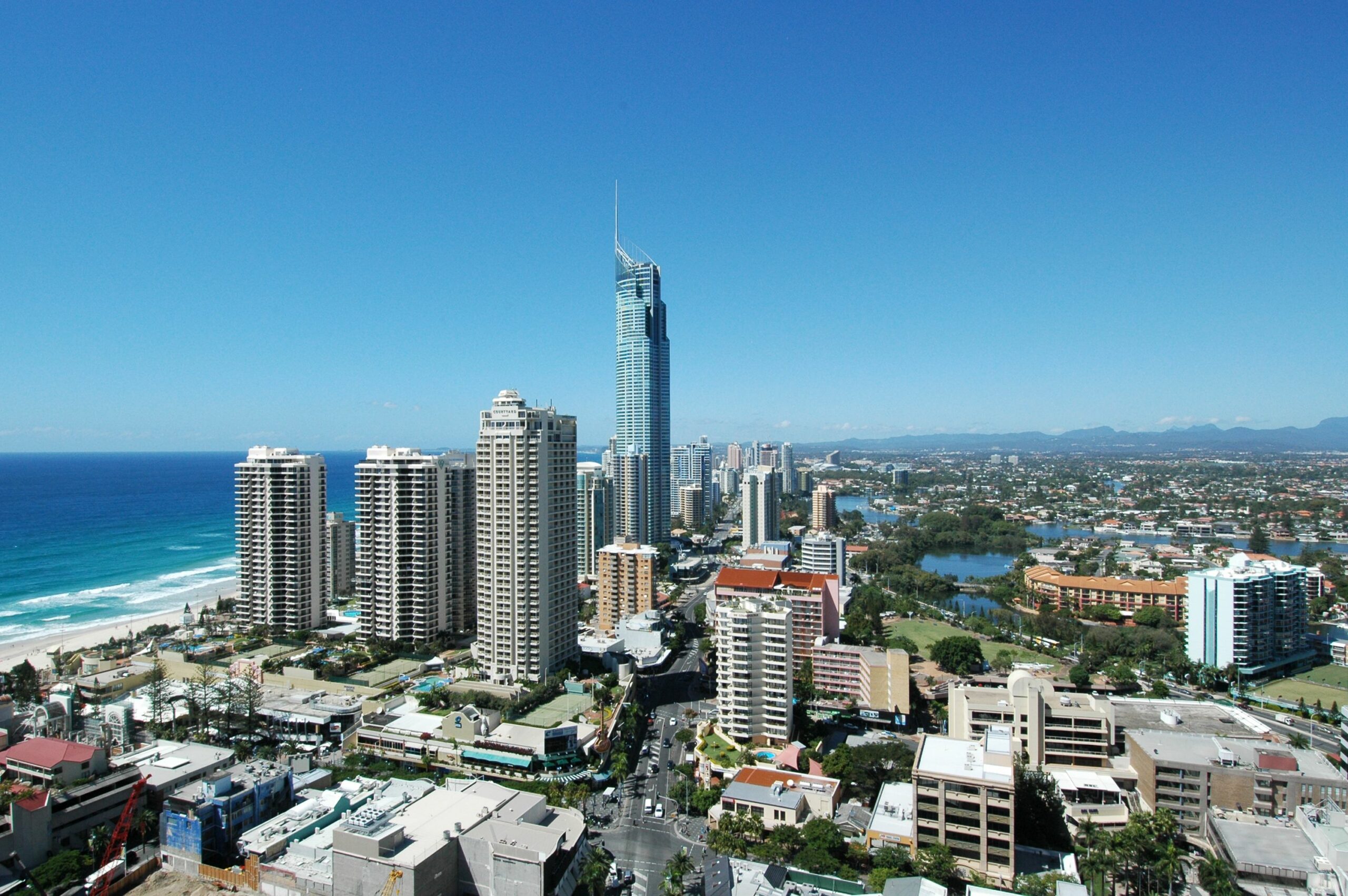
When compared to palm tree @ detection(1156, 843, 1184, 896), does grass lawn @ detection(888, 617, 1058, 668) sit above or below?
below

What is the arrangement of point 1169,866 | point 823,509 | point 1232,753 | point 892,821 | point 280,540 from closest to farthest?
point 1169,866 → point 892,821 → point 1232,753 → point 280,540 → point 823,509

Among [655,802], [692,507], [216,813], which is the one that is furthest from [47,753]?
[692,507]

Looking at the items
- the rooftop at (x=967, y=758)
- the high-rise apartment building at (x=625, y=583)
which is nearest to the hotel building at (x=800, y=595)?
the high-rise apartment building at (x=625, y=583)

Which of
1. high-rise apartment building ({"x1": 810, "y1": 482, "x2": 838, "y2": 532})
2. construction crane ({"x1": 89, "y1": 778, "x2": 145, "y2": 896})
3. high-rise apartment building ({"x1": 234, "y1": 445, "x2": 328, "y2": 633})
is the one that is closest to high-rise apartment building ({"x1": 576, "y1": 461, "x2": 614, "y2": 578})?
high-rise apartment building ({"x1": 234, "y1": 445, "x2": 328, "y2": 633})

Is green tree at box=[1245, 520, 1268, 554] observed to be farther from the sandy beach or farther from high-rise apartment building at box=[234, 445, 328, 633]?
the sandy beach

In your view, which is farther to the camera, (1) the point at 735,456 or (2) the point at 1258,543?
(1) the point at 735,456

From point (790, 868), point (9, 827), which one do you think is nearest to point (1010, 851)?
point (790, 868)

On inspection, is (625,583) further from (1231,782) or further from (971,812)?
(1231,782)
